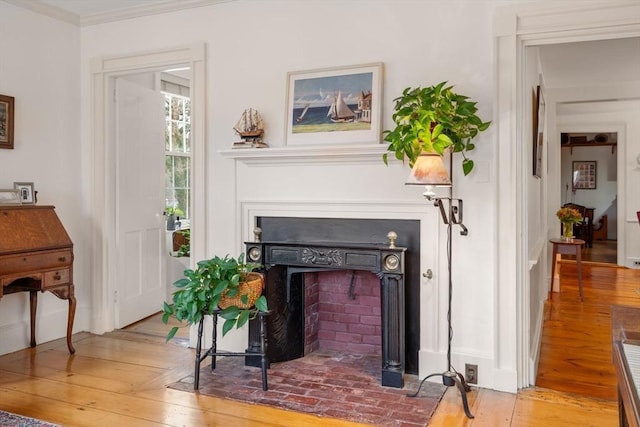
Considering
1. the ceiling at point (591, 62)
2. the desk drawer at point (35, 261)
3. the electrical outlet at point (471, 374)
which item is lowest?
the electrical outlet at point (471, 374)

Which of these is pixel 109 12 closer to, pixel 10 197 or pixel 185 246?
pixel 10 197

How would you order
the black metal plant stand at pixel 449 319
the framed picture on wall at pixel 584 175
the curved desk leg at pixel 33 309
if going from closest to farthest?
the black metal plant stand at pixel 449 319 < the curved desk leg at pixel 33 309 < the framed picture on wall at pixel 584 175

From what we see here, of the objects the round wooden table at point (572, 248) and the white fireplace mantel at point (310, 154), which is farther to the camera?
the round wooden table at point (572, 248)

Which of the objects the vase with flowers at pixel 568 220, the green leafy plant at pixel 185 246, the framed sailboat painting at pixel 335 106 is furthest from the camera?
the vase with flowers at pixel 568 220

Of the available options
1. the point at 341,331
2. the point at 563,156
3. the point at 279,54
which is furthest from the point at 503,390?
the point at 563,156

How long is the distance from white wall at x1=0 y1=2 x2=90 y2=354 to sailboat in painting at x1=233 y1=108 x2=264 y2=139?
1644 millimetres

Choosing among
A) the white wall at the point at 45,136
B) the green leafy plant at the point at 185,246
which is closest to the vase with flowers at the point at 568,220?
the green leafy plant at the point at 185,246

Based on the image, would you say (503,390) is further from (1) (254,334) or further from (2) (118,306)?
(2) (118,306)

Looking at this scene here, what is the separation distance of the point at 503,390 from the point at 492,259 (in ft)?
2.55

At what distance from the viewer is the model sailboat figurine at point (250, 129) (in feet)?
11.4

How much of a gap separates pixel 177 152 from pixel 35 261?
256 cm

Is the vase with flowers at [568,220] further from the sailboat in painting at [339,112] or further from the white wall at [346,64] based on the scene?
the sailboat in painting at [339,112]

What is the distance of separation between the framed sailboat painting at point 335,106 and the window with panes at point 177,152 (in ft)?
8.39

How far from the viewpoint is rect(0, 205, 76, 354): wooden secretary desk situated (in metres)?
3.34
